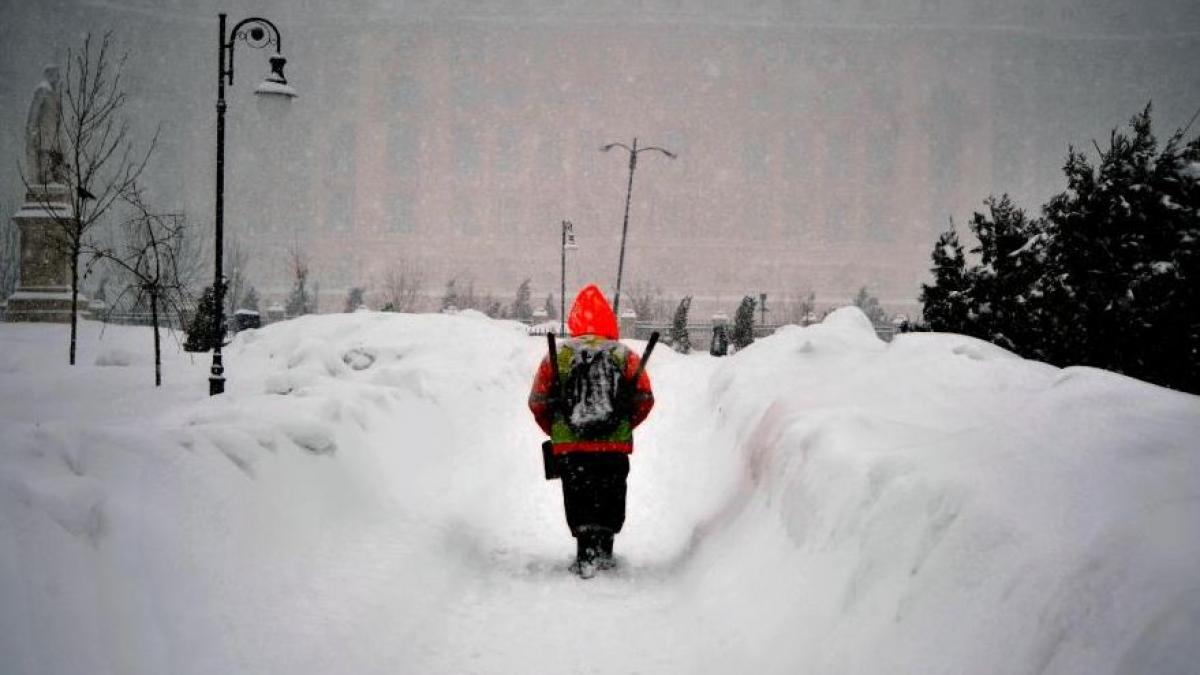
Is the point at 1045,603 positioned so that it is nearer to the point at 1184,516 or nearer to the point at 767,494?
the point at 1184,516

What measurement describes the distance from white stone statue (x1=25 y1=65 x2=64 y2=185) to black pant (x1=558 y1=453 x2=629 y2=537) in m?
21.2

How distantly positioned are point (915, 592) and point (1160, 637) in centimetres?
121

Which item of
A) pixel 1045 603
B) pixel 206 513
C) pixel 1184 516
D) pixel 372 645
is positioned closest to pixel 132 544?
pixel 206 513

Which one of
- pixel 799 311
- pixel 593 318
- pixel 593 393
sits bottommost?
pixel 799 311

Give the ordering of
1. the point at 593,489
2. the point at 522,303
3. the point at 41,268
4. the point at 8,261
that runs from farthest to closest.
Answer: the point at 522,303 < the point at 8,261 < the point at 41,268 < the point at 593,489

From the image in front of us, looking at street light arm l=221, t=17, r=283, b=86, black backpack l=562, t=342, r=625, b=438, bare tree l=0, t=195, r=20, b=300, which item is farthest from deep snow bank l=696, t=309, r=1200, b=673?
bare tree l=0, t=195, r=20, b=300

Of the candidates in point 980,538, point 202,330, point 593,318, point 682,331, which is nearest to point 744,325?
point 682,331

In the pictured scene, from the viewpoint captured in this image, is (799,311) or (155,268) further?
(799,311)

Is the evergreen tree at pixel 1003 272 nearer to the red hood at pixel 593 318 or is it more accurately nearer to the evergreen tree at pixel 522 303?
the red hood at pixel 593 318

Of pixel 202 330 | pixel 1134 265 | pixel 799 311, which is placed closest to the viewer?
pixel 1134 265

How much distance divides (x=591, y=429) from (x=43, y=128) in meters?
23.3

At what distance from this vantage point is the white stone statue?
66.6ft

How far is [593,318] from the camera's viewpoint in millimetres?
6184

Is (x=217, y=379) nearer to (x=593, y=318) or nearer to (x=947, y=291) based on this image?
(x=593, y=318)
